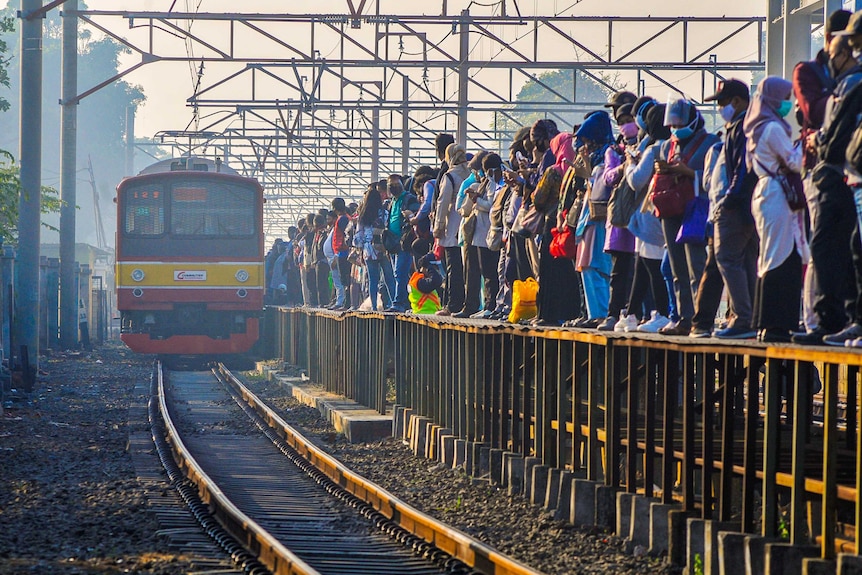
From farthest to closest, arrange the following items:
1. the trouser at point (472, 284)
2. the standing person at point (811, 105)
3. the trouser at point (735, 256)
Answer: the trouser at point (472, 284), the trouser at point (735, 256), the standing person at point (811, 105)

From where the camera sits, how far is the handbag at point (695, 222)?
27.2 feet

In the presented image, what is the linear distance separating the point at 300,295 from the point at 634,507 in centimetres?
2307

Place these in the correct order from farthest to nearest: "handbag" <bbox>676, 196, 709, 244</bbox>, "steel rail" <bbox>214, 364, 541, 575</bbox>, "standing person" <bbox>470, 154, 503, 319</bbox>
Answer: "standing person" <bbox>470, 154, 503, 319</bbox> < "handbag" <bbox>676, 196, 709, 244</bbox> < "steel rail" <bbox>214, 364, 541, 575</bbox>

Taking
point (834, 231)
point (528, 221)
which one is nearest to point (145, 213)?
point (528, 221)

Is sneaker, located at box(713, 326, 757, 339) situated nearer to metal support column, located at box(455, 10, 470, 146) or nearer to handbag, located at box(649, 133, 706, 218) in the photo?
handbag, located at box(649, 133, 706, 218)

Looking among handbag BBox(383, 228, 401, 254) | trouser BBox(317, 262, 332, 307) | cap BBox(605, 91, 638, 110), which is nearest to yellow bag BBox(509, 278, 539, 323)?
cap BBox(605, 91, 638, 110)

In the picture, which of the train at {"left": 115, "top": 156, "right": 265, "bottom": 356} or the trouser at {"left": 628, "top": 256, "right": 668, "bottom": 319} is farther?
the train at {"left": 115, "top": 156, "right": 265, "bottom": 356}

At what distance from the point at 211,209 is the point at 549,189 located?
51.1 ft

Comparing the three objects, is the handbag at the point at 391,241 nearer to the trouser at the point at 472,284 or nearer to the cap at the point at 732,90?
the trouser at the point at 472,284

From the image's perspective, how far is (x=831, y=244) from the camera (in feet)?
21.4

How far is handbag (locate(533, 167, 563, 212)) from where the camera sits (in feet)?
34.8

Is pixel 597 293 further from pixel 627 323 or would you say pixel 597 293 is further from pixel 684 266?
pixel 684 266

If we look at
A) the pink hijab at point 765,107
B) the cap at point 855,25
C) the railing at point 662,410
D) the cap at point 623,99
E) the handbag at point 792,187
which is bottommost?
the railing at point 662,410

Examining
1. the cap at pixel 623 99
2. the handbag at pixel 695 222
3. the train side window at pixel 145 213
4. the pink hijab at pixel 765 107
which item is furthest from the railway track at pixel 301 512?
the train side window at pixel 145 213
